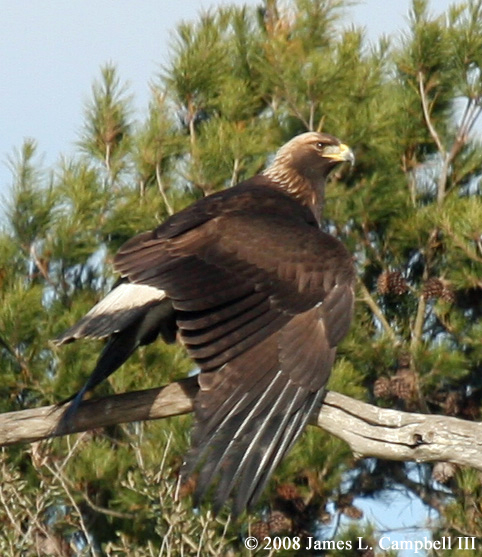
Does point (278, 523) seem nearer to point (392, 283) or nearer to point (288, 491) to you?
point (288, 491)

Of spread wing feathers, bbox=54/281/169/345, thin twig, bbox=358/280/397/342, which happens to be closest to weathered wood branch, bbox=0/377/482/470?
spread wing feathers, bbox=54/281/169/345

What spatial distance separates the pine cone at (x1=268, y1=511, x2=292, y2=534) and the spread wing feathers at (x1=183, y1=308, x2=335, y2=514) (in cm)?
212

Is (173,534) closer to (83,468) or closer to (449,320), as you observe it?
(83,468)

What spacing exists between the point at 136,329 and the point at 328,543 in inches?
93.8

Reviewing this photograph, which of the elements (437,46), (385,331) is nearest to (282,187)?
(385,331)

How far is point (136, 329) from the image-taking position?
6.52 metres

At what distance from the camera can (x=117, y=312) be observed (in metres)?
6.23

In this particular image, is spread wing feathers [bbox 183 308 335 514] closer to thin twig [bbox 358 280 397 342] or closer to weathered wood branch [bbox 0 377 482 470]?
A: weathered wood branch [bbox 0 377 482 470]

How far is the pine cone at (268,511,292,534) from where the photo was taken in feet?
26.9

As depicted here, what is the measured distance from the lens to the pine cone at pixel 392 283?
9.06m

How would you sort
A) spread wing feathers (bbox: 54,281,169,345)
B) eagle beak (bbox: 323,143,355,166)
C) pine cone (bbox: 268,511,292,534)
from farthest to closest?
pine cone (bbox: 268,511,292,534) → eagle beak (bbox: 323,143,355,166) → spread wing feathers (bbox: 54,281,169,345)

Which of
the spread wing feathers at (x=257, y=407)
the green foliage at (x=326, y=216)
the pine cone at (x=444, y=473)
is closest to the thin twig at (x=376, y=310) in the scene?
the green foliage at (x=326, y=216)

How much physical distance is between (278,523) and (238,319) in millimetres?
2270

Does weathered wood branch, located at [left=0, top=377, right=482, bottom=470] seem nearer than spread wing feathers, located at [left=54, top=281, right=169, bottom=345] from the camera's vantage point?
Yes
